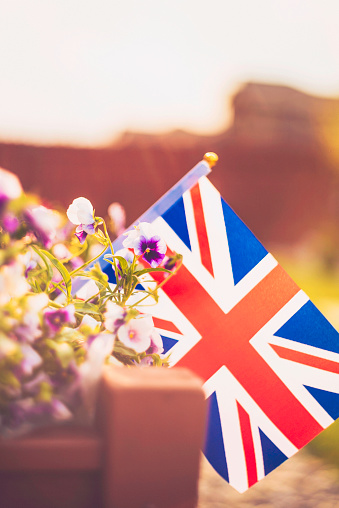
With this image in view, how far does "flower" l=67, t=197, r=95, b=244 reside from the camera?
57.7 inches

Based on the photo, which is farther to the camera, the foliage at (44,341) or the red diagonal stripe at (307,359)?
the red diagonal stripe at (307,359)

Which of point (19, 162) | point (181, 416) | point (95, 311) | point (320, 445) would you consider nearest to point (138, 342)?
point (95, 311)

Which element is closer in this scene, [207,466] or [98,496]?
[98,496]

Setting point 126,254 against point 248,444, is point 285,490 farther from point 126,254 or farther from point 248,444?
point 126,254

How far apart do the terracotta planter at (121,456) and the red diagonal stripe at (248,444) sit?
1.95 feet

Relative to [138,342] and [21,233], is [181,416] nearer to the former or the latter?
[138,342]

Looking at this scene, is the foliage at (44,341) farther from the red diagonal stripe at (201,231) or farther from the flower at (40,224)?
the red diagonal stripe at (201,231)

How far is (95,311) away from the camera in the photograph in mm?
1299

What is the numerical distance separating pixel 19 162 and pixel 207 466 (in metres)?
10.6

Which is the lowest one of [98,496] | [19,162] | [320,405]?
[98,496]

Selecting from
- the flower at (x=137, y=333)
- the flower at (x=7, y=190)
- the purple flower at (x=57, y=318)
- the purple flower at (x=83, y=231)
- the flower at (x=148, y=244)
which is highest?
the purple flower at (x=83, y=231)

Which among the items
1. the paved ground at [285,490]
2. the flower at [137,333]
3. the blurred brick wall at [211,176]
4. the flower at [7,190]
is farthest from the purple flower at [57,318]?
the blurred brick wall at [211,176]

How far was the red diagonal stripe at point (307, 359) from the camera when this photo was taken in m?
1.61

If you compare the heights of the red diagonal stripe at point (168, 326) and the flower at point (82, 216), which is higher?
the flower at point (82, 216)
